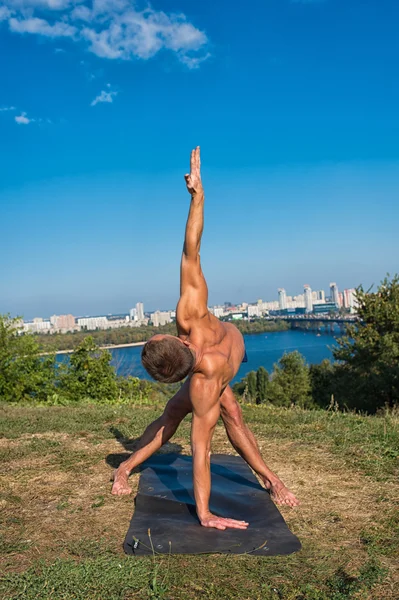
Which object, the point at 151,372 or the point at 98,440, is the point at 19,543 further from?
the point at 98,440

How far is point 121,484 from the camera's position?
494cm

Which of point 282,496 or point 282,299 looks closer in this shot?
point 282,496

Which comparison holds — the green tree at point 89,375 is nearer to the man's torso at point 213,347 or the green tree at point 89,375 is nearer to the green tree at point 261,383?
the man's torso at point 213,347

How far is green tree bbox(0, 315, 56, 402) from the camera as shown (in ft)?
43.1

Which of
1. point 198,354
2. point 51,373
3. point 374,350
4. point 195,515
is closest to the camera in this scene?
point 198,354

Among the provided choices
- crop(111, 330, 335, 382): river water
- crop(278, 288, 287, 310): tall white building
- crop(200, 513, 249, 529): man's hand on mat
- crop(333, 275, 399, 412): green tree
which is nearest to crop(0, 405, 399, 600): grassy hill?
crop(200, 513, 249, 529): man's hand on mat

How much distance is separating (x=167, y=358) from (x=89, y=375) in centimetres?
1029

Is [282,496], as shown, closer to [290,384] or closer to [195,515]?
[195,515]

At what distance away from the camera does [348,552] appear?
11.8 feet

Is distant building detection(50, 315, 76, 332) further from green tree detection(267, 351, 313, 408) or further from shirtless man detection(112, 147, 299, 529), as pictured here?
shirtless man detection(112, 147, 299, 529)

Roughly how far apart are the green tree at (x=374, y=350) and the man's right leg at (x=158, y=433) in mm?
17431

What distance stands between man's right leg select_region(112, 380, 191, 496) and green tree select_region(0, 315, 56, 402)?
845 centimetres

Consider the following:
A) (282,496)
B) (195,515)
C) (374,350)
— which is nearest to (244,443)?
(282,496)

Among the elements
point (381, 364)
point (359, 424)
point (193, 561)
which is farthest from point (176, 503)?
point (381, 364)
